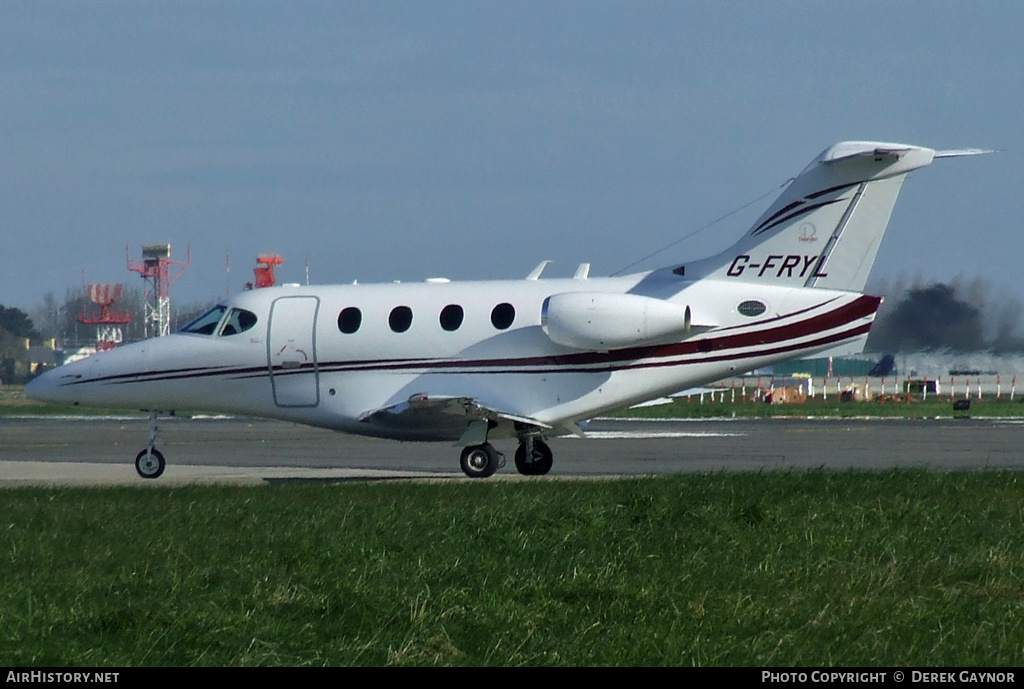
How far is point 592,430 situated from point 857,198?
64.4 ft

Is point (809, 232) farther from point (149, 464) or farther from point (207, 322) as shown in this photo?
point (149, 464)

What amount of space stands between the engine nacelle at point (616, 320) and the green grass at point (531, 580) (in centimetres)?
606

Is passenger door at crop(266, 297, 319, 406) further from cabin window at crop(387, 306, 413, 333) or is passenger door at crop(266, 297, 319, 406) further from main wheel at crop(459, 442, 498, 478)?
main wheel at crop(459, 442, 498, 478)

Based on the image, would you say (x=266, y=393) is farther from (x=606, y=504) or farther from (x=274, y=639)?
(x=274, y=639)

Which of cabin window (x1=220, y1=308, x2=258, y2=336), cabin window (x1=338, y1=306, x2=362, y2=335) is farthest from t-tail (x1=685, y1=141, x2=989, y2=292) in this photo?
cabin window (x1=220, y1=308, x2=258, y2=336)

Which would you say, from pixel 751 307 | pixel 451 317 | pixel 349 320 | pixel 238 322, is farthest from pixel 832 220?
pixel 238 322

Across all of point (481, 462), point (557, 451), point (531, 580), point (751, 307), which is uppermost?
point (751, 307)

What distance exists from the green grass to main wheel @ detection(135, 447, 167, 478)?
7.76 meters

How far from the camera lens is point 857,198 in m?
20.2

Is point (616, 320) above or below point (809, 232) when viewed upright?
below

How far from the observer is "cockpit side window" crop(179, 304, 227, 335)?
22688mm

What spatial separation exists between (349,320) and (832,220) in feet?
24.5

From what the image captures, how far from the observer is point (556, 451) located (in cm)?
2895

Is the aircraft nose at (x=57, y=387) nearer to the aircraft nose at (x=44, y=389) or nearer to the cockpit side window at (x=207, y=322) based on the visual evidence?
the aircraft nose at (x=44, y=389)
